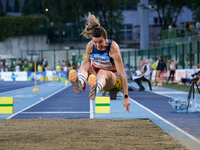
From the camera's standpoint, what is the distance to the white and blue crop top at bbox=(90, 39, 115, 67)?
287 inches

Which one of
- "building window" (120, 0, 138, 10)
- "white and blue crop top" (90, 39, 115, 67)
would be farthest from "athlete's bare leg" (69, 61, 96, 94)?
"building window" (120, 0, 138, 10)

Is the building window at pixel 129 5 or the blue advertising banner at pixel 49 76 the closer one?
the blue advertising banner at pixel 49 76

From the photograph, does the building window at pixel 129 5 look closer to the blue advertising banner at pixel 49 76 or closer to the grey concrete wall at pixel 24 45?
the grey concrete wall at pixel 24 45

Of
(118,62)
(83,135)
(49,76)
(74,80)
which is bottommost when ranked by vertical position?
(49,76)

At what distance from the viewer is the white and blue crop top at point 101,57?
7.29 metres

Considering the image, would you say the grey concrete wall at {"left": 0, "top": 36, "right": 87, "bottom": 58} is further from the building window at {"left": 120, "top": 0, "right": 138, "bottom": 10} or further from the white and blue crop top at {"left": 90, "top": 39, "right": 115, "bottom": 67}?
the white and blue crop top at {"left": 90, "top": 39, "right": 115, "bottom": 67}

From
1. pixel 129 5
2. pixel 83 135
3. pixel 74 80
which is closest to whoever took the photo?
pixel 74 80

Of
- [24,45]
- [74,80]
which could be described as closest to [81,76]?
[74,80]

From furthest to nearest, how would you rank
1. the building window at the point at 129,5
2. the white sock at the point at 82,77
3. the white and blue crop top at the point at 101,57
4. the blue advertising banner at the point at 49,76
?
the building window at the point at 129,5
the blue advertising banner at the point at 49,76
the white and blue crop top at the point at 101,57
the white sock at the point at 82,77

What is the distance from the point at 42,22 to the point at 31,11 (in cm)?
1478

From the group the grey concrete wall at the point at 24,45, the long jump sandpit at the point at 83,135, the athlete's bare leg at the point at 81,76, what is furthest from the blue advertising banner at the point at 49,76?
the athlete's bare leg at the point at 81,76

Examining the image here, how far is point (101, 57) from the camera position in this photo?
7.32 meters

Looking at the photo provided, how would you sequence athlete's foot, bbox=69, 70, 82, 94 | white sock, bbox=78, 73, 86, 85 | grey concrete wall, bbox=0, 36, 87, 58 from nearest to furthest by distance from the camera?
athlete's foot, bbox=69, 70, 82, 94
white sock, bbox=78, 73, 86, 85
grey concrete wall, bbox=0, 36, 87, 58

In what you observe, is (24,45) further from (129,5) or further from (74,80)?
(74,80)
